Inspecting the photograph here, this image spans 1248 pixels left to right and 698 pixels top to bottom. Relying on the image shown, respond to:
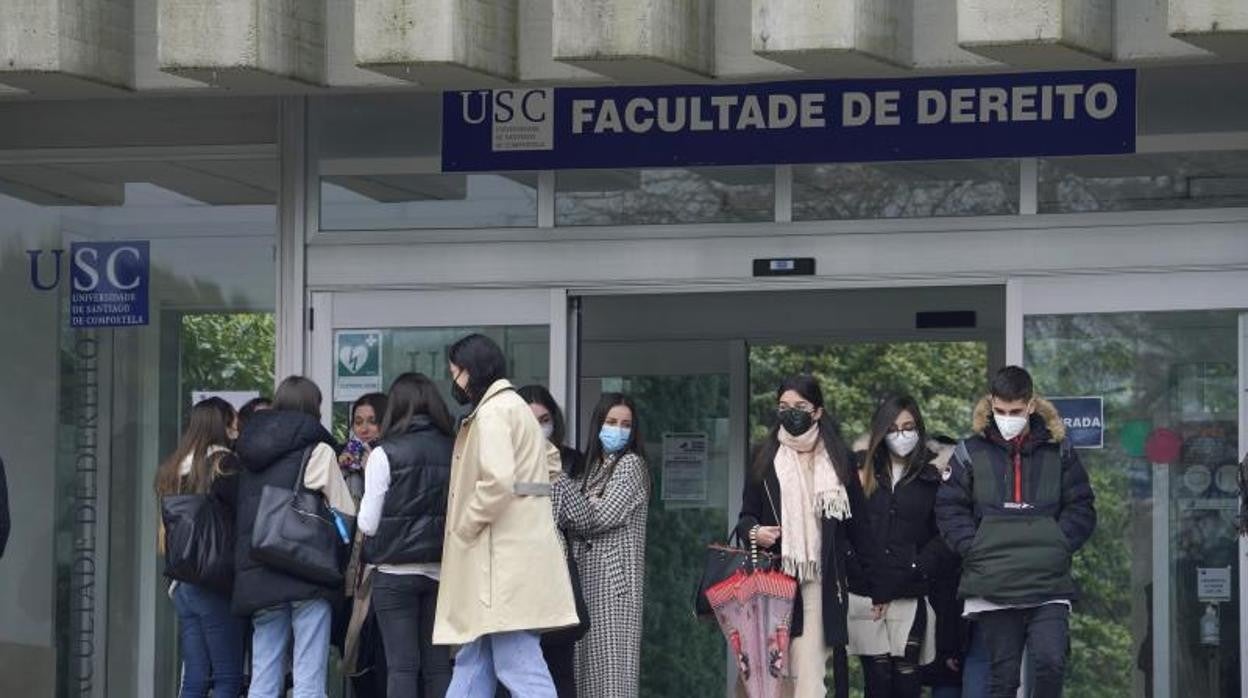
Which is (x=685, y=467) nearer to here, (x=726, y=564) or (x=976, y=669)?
(x=726, y=564)

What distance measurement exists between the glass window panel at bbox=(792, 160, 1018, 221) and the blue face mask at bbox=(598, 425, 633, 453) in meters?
1.68

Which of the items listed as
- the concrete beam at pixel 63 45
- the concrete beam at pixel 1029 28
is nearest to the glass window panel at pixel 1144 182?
the concrete beam at pixel 1029 28

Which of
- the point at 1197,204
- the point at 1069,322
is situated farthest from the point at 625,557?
the point at 1197,204

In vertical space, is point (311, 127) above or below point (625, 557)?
above

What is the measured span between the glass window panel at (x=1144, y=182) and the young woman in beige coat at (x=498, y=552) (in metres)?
3.06

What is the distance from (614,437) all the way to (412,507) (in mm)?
1077

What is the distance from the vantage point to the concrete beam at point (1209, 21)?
9617mm

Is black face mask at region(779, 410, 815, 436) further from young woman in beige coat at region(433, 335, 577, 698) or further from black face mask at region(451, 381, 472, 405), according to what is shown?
black face mask at region(451, 381, 472, 405)

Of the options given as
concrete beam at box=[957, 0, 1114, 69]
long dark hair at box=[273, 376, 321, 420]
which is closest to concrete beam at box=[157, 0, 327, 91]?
long dark hair at box=[273, 376, 321, 420]

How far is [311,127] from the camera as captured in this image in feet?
40.5

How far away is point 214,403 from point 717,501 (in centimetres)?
408

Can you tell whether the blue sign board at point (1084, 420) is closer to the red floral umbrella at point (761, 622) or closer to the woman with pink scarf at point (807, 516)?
the woman with pink scarf at point (807, 516)

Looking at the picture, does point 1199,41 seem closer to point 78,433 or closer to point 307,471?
point 307,471

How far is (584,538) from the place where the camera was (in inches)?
421
